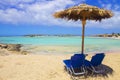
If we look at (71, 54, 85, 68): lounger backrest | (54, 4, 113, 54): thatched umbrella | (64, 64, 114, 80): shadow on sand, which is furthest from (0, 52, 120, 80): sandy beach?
(54, 4, 113, 54): thatched umbrella

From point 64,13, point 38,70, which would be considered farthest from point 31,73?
point 64,13

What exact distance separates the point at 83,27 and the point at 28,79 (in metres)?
2.89

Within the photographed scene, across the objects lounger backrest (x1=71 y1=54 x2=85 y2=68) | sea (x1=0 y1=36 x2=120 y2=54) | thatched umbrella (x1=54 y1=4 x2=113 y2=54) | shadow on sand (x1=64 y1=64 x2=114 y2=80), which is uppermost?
thatched umbrella (x1=54 y1=4 x2=113 y2=54)

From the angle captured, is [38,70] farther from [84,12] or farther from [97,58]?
[84,12]

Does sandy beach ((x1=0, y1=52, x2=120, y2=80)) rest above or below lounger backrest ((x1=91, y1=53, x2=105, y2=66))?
below

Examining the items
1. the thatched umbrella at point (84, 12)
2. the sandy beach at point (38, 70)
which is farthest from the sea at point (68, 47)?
the thatched umbrella at point (84, 12)

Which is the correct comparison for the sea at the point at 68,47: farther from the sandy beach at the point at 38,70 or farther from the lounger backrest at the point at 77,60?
the lounger backrest at the point at 77,60

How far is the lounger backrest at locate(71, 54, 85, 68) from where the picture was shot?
6098mm

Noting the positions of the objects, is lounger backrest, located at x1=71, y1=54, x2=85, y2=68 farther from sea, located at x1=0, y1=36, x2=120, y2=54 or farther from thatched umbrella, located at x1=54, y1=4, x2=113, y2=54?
sea, located at x1=0, y1=36, x2=120, y2=54

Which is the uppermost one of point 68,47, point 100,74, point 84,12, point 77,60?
point 84,12

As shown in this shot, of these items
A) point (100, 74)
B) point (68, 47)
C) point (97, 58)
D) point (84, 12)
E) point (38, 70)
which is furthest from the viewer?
point (68, 47)

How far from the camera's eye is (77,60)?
20.3ft

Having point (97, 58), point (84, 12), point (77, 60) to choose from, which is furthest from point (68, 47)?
point (77, 60)

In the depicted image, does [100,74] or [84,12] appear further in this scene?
[84,12]
